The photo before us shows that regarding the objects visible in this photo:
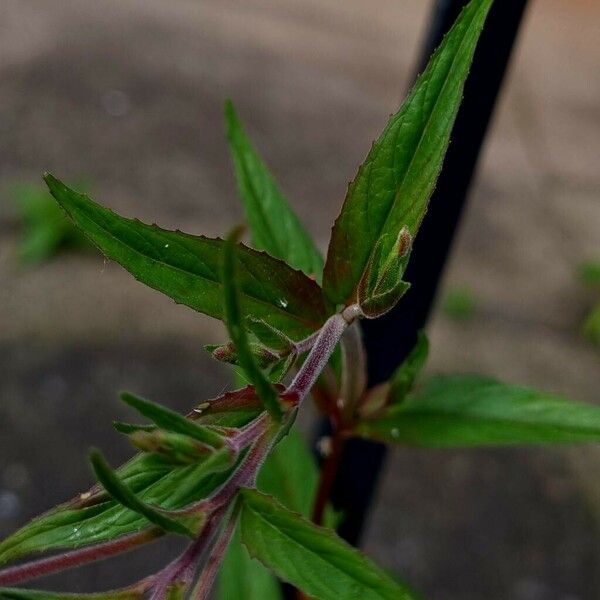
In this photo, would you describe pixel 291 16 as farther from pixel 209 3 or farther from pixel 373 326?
pixel 373 326

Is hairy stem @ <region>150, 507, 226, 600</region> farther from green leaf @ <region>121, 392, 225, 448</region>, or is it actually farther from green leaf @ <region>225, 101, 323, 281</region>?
green leaf @ <region>225, 101, 323, 281</region>

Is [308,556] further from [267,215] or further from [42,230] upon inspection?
[42,230]

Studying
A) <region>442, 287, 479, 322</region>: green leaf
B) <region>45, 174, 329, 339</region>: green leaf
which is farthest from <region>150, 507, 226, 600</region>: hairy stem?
<region>442, 287, 479, 322</region>: green leaf

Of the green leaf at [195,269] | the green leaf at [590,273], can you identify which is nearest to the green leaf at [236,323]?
the green leaf at [195,269]

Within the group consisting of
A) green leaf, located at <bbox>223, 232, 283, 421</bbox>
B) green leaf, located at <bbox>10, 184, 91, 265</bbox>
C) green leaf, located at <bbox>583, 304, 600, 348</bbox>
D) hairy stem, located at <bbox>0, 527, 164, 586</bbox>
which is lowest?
green leaf, located at <bbox>583, 304, 600, 348</bbox>

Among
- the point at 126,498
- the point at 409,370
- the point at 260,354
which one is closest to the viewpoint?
the point at 126,498

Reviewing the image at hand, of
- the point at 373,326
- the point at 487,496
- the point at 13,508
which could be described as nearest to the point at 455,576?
the point at 487,496

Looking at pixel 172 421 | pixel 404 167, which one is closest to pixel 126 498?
pixel 172 421
